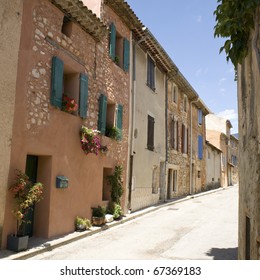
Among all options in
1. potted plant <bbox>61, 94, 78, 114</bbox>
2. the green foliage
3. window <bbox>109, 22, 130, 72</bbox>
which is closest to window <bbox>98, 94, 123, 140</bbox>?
window <bbox>109, 22, 130, 72</bbox>

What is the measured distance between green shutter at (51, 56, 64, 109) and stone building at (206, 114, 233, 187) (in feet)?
94.6

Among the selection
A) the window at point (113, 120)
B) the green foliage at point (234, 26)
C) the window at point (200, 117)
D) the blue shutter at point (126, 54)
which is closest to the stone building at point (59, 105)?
the window at point (113, 120)

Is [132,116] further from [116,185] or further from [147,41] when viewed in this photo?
[147,41]

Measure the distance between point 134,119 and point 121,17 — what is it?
12.9ft

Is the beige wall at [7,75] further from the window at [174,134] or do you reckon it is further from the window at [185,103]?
the window at [185,103]

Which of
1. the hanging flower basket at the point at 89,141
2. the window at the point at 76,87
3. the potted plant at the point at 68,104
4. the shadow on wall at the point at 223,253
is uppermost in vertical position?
the window at the point at 76,87

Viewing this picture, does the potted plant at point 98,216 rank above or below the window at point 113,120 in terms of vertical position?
below

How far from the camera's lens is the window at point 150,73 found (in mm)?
15008

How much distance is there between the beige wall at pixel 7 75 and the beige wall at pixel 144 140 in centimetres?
683

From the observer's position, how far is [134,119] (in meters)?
13.1

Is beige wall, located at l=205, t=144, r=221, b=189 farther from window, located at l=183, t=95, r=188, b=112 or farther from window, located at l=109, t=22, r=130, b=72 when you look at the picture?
window, located at l=109, t=22, r=130, b=72

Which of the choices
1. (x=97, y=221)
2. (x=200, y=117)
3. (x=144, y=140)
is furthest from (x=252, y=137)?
(x=200, y=117)

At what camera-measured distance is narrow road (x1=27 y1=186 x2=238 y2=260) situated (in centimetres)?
678

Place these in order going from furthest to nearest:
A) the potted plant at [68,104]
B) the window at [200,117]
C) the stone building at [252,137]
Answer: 1. the window at [200,117]
2. the potted plant at [68,104]
3. the stone building at [252,137]
